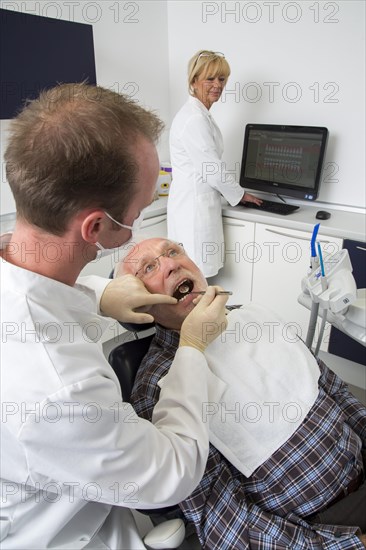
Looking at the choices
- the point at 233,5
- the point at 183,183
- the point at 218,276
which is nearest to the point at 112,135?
the point at 183,183

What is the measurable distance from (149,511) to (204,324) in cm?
47

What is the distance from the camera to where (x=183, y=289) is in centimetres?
133

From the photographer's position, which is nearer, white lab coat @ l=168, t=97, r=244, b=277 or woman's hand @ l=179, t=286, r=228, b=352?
woman's hand @ l=179, t=286, r=228, b=352

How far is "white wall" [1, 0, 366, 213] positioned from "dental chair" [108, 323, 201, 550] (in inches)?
58.7

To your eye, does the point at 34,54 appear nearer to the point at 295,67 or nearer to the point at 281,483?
the point at 295,67

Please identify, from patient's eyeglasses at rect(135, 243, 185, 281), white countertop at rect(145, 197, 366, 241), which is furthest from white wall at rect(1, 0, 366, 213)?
patient's eyeglasses at rect(135, 243, 185, 281)

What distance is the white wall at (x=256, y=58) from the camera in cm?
238

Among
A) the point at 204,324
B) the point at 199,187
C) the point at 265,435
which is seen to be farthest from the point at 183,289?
the point at 199,187

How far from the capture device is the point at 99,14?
260 centimetres

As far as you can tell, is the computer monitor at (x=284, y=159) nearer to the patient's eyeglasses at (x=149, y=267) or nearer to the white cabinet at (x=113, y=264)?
the white cabinet at (x=113, y=264)

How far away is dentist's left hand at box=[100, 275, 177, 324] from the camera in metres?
1.18

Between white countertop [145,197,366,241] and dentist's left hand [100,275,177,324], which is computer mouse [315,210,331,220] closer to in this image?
white countertop [145,197,366,241]

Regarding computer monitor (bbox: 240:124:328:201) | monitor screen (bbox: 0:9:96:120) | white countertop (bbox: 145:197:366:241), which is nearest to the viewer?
monitor screen (bbox: 0:9:96:120)

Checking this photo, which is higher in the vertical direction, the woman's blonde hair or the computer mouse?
the woman's blonde hair
